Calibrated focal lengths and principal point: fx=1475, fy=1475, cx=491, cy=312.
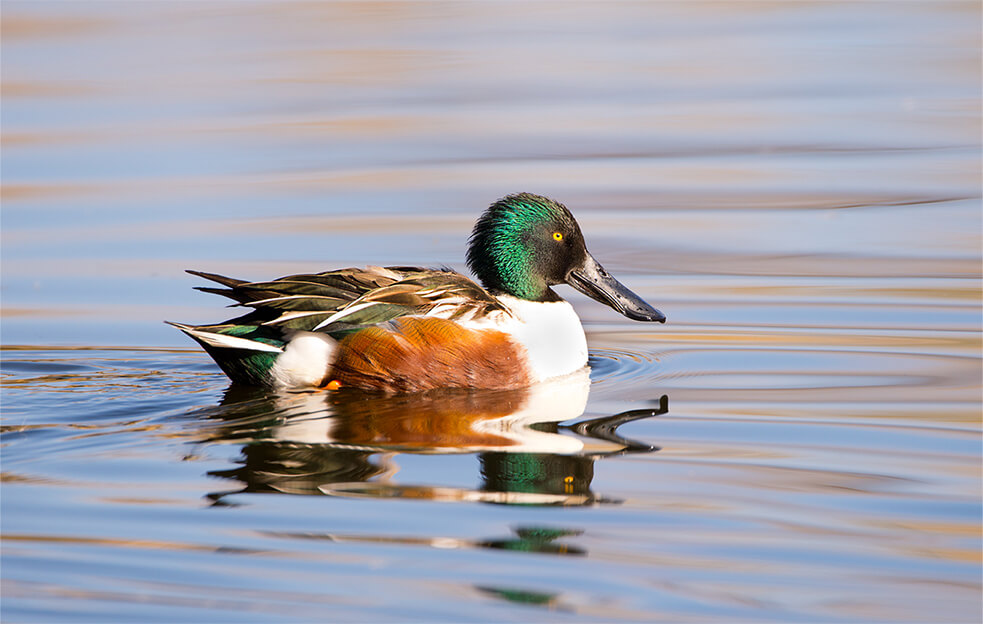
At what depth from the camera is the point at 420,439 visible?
5.86 meters

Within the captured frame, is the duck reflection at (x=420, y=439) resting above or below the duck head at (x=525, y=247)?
below

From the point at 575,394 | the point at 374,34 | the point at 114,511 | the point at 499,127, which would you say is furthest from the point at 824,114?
the point at 114,511

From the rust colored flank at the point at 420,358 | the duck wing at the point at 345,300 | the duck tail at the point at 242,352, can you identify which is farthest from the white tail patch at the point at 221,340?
Result: the rust colored flank at the point at 420,358

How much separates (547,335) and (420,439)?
138 centimetres

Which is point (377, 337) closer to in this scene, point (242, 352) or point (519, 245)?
point (242, 352)

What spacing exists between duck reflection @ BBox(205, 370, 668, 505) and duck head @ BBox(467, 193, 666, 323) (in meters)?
0.61

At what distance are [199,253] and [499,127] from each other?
4.10m

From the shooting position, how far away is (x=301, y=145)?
12.4 m

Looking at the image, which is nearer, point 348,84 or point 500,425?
point 500,425

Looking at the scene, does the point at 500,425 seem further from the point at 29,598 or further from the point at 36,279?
the point at 36,279

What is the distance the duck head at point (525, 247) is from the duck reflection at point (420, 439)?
0.61m

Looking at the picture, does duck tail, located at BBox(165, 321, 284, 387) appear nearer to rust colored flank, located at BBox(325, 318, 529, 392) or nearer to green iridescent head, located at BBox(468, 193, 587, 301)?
rust colored flank, located at BBox(325, 318, 529, 392)

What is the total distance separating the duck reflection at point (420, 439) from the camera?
5.17 metres

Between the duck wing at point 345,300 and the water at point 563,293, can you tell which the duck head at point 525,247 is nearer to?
the duck wing at point 345,300
